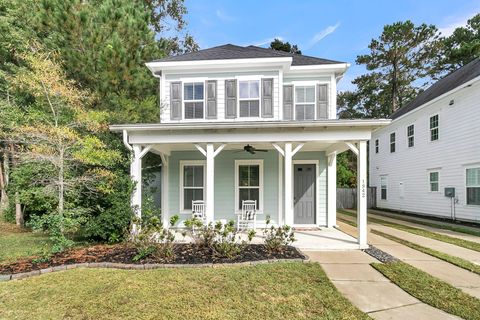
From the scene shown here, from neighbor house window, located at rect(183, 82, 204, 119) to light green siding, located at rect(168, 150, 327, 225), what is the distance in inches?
50.8

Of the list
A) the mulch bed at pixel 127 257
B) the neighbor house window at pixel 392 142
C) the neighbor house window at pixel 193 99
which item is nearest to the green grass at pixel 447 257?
the mulch bed at pixel 127 257

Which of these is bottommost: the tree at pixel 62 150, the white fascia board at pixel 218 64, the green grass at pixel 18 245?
the green grass at pixel 18 245

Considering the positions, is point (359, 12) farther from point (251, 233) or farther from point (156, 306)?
point (156, 306)

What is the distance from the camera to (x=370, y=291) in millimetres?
4008

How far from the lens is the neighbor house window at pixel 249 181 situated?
923 cm

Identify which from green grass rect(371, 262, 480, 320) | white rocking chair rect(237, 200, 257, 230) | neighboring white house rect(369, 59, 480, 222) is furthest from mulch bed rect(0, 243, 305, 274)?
neighboring white house rect(369, 59, 480, 222)

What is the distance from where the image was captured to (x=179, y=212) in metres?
9.30

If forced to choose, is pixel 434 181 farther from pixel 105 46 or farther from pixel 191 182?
pixel 105 46

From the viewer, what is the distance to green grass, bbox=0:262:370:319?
10.9ft

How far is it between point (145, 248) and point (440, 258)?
6017mm

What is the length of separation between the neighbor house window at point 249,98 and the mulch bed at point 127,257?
4540 mm

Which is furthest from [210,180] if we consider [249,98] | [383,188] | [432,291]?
[383,188]

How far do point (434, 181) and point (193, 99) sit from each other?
11486 millimetres

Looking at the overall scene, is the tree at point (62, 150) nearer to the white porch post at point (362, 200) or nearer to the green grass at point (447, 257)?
the white porch post at point (362, 200)
